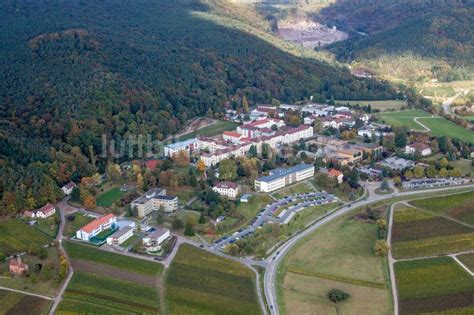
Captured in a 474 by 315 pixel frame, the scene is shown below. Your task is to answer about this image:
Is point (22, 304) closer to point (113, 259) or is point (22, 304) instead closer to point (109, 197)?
point (113, 259)

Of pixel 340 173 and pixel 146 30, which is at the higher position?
pixel 146 30

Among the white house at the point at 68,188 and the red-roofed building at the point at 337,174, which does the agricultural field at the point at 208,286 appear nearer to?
the white house at the point at 68,188

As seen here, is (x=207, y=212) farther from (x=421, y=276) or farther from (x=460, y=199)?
(x=460, y=199)

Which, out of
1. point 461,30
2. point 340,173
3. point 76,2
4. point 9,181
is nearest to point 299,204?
point 340,173

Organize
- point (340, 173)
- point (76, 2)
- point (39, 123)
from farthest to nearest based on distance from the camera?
point (76, 2)
point (39, 123)
point (340, 173)

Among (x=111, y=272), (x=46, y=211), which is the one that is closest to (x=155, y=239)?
(x=111, y=272)
